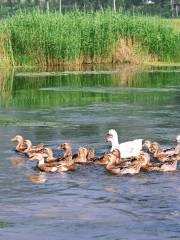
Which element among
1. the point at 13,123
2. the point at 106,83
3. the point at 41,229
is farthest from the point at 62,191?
the point at 106,83

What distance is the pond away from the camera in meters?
9.76

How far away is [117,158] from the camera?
44.0 ft

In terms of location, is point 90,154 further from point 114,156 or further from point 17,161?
point 17,161

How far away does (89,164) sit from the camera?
13758mm

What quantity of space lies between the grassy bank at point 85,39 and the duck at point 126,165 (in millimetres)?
24048

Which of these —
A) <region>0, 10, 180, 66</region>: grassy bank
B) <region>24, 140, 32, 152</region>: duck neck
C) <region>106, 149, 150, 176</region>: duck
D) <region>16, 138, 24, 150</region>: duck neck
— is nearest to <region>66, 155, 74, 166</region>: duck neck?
<region>106, 149, 150, 176</region>: duck

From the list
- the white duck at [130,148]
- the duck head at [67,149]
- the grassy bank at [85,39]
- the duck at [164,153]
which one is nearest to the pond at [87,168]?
the duck head at [67,149]

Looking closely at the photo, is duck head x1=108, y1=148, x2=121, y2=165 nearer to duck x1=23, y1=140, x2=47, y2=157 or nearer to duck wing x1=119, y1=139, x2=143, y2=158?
duck wing x1=119, y1=139, x2=143, y2=158

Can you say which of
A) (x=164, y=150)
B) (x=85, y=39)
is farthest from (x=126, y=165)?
(x=85, y=39)

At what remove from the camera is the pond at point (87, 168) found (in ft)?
32.0

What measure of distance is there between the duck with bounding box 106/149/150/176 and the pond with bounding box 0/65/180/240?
0.13 meters

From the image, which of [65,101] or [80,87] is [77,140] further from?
[80,87]

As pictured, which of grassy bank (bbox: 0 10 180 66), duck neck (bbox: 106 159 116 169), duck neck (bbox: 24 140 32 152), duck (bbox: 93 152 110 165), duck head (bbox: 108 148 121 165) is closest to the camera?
duck neck (bbox: 106 159 116 169)

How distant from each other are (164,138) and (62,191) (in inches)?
207
